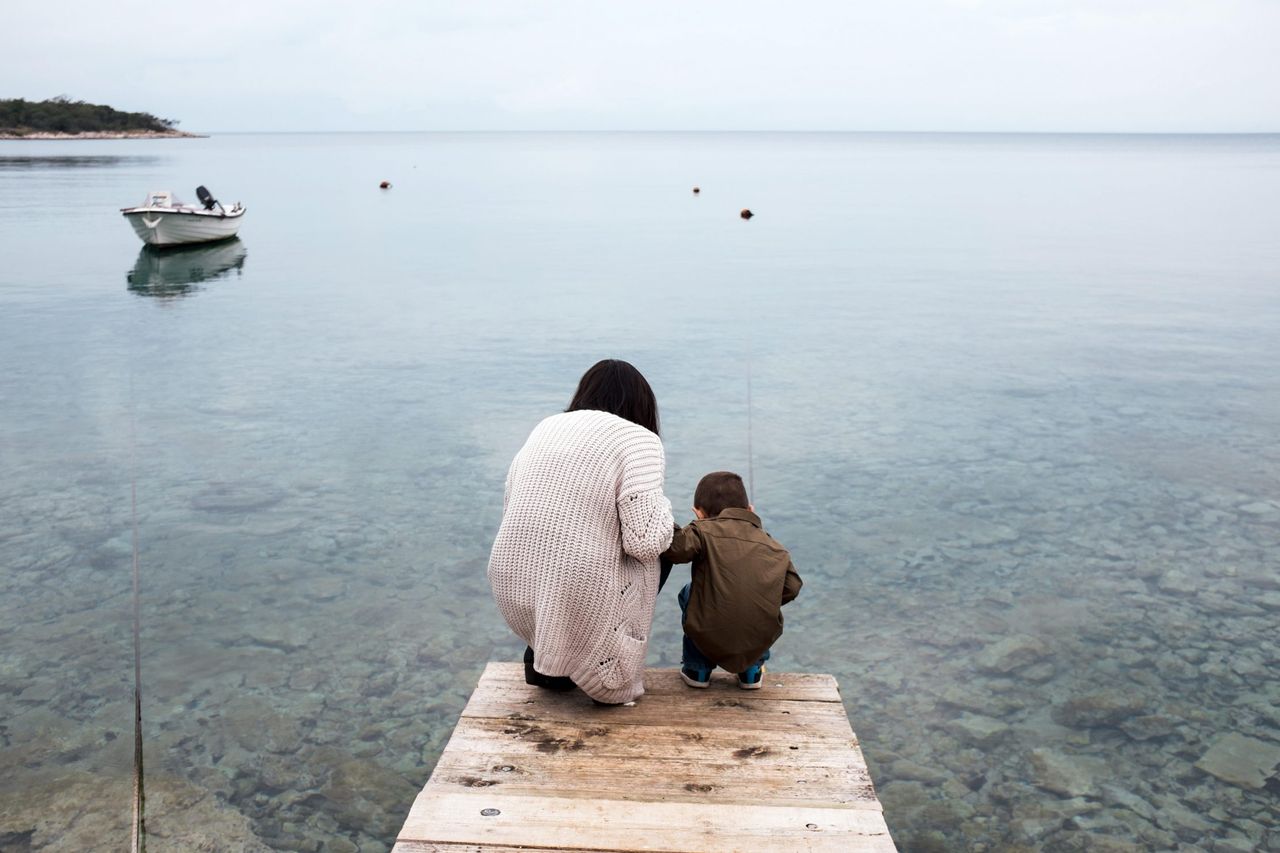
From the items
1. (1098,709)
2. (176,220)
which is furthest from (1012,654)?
(176,220)

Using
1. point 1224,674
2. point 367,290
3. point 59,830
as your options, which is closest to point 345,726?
point 59,830

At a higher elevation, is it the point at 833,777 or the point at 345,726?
the point at 833,777

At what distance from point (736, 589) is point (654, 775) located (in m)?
0.85

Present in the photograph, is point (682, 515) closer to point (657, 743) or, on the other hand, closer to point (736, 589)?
point (736, 589)

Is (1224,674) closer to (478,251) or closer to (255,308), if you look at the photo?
(255,308)

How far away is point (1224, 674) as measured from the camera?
6.10 metres

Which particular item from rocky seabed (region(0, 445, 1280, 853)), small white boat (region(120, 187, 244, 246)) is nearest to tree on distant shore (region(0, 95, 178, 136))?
small white boat (region(120, 187, 244, 246))

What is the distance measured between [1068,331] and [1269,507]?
862cm

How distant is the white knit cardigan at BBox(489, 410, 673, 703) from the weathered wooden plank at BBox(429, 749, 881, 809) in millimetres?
406

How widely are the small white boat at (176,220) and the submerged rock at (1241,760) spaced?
24.3 m

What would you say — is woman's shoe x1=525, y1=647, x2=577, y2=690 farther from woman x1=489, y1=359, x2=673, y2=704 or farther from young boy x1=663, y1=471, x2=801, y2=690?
young boy x1=663, y1=471, x2=801, y2=690

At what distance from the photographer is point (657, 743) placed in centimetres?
393


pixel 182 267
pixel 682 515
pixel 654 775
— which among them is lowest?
pixel 682 515

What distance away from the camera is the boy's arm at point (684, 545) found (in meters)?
4.12
